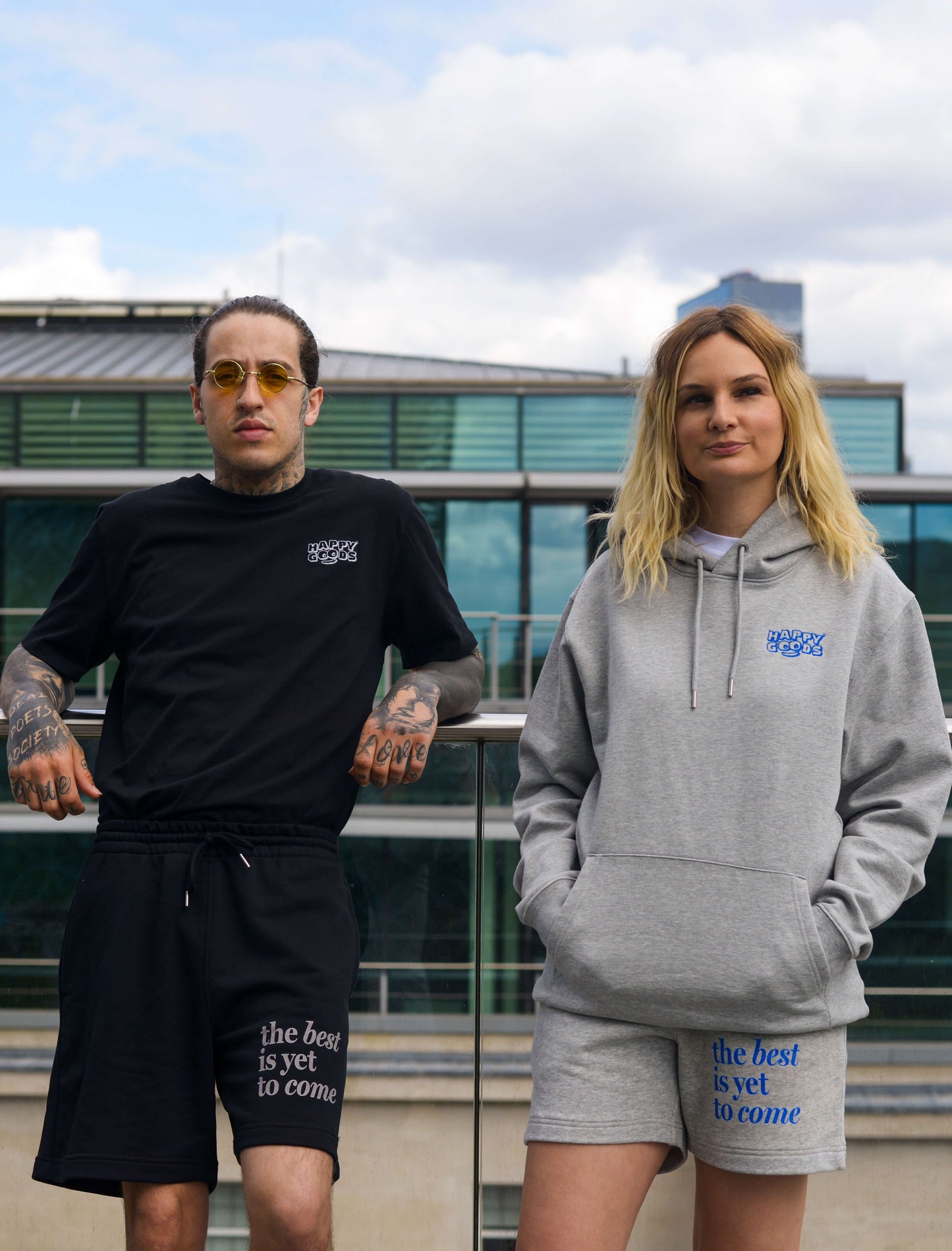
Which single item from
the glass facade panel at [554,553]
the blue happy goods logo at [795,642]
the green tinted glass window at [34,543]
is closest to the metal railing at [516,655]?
the glass facade panel at [554,553]

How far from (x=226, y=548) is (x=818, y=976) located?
4.11 feet

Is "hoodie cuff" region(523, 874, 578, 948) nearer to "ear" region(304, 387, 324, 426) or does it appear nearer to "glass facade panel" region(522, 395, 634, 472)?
"ear" region(304, 387, 324, 426)

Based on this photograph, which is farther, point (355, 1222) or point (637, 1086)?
point (355, 1222)

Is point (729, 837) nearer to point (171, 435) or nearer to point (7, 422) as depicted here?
point (171, 435)

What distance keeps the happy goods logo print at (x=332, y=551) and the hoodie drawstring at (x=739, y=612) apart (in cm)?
69

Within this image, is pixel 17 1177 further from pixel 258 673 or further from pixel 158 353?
pixel 158 353

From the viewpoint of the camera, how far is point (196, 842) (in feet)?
6.89

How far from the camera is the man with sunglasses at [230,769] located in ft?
6.64

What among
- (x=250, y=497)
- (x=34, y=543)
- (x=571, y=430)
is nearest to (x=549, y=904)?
(x=250, y=497)

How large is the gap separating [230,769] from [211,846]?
13cm

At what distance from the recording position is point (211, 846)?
2102 millimetres

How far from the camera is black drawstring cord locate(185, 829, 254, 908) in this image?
207 centimetres

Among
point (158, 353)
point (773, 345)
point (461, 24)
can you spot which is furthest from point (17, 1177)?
point (158, 353)

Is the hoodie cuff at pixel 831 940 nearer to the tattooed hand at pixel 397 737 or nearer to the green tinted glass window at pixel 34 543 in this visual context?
the tattooed hand at pixel 397 737
